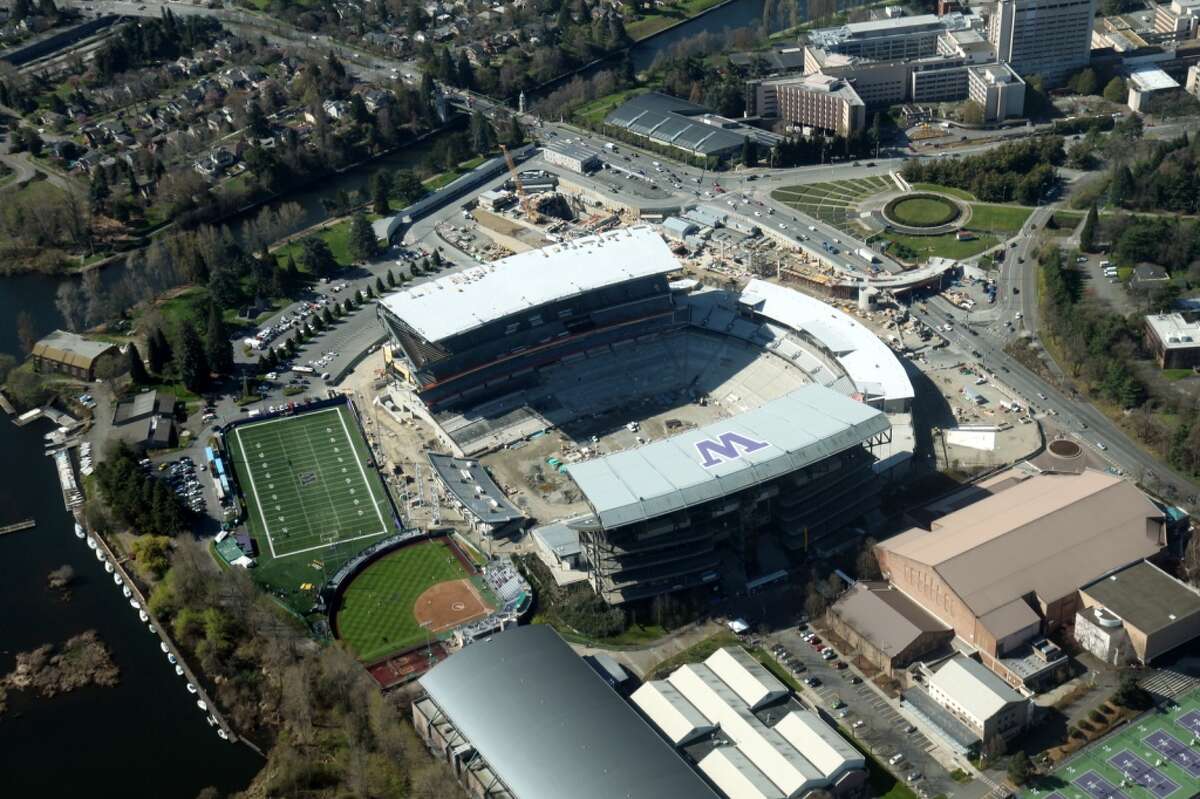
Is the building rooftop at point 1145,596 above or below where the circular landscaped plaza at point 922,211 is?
below

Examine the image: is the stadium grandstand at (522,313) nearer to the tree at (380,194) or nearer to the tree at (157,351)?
the tree at (157,351)

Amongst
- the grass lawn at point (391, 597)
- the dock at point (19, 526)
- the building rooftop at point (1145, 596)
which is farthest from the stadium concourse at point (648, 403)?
the dock at point (19, 526)

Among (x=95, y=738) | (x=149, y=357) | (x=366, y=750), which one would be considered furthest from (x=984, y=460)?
(x=149, y=357)

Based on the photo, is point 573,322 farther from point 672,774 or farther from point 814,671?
point 672,774

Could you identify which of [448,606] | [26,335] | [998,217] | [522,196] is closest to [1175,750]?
[448,606]

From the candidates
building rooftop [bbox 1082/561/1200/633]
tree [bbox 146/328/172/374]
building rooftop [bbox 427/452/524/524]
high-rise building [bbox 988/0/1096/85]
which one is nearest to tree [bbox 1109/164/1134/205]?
high-rise building [bbox 988/0/1096/85]

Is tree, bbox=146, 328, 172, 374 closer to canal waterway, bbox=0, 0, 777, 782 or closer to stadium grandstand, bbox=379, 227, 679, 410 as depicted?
canal waterway, bbox=0, 0, 777, 782
